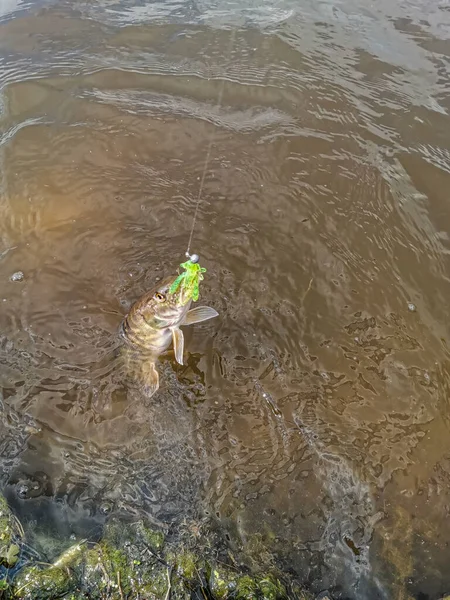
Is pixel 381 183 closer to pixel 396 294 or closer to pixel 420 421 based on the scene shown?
pixel 396 294

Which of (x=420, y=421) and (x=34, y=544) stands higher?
(x=420, y=421)

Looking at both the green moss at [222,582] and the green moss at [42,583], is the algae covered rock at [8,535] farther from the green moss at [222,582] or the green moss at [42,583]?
the green moss at [222,582]

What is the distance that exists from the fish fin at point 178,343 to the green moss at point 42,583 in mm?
1670

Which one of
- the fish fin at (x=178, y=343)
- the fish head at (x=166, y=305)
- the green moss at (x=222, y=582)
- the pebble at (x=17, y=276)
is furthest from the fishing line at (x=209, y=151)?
the green moss at (x=222, y=582)

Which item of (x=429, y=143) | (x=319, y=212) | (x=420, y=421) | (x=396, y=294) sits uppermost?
(x=429, y=143)

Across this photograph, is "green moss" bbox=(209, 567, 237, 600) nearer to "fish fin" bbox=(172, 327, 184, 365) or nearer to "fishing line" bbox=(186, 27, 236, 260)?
"fish fin" bbox=(172, 327, 184, 365)

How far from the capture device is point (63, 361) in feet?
14.5

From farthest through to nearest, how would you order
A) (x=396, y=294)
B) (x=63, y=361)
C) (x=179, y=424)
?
(x=396, y=294), (x=63, y=361), (x=179, y=424)

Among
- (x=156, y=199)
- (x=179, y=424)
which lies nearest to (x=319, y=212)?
(x=156, y=199)

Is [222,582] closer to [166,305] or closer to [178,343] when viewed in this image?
[178,343]

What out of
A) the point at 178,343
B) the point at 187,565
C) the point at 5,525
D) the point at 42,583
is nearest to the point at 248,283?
the point at 178,343

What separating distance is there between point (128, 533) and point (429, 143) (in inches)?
216

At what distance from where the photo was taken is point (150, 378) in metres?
4.27

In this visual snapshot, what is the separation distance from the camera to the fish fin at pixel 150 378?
423 centimetres
